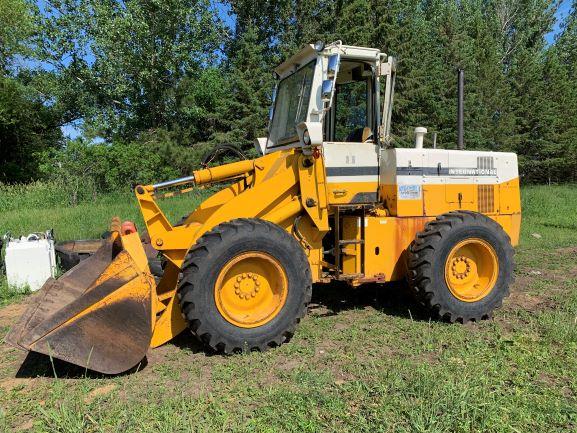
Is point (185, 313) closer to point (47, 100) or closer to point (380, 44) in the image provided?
point (380, 44)

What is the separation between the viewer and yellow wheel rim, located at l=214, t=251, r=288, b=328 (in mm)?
→ 4352

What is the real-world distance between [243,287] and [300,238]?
880 millimetres

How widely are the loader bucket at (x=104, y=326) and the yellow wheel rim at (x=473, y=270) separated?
10.4 ft

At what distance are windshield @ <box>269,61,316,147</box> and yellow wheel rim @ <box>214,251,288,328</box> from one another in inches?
61.4

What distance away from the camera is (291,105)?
5469 mm

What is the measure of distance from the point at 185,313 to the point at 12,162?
2747 centimetres

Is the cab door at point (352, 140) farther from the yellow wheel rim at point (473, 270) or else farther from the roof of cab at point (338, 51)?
the yellow wheel rim at point (473, 270)

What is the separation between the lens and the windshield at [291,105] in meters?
5.15

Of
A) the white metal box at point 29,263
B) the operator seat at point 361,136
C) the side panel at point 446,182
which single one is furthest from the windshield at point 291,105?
the white metal box at point 29,263

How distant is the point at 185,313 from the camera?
4.09 metres

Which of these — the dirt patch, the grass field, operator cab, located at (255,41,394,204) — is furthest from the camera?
the dirt patch

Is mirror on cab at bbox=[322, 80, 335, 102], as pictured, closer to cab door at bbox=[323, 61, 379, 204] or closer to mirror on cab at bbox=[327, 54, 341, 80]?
mirror on cab at bbox=[327, 54, 341, 80]

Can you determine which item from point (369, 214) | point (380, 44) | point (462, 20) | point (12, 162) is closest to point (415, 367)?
point (369, 214)

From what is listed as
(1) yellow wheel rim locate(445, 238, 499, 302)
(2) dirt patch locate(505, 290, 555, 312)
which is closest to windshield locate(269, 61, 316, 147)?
(1) yellow wheel rim locate(445, 238, 499, 302)
